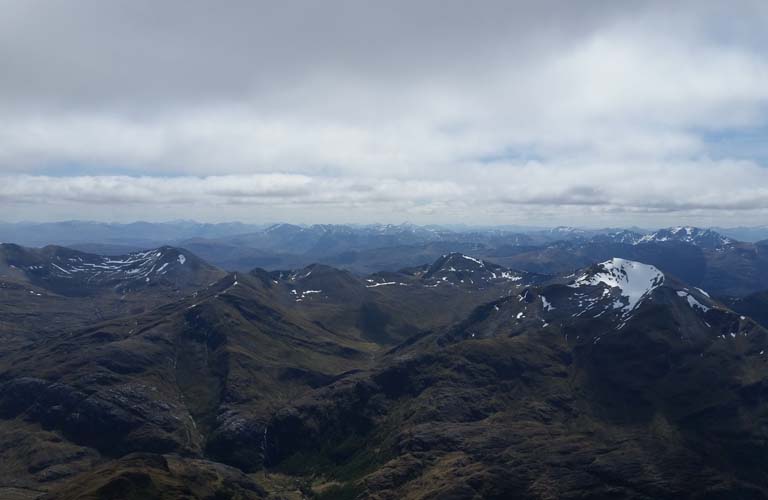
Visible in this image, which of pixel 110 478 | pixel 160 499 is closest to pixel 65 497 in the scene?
pixel 110 478

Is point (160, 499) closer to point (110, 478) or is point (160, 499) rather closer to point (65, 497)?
point (110, 478)
